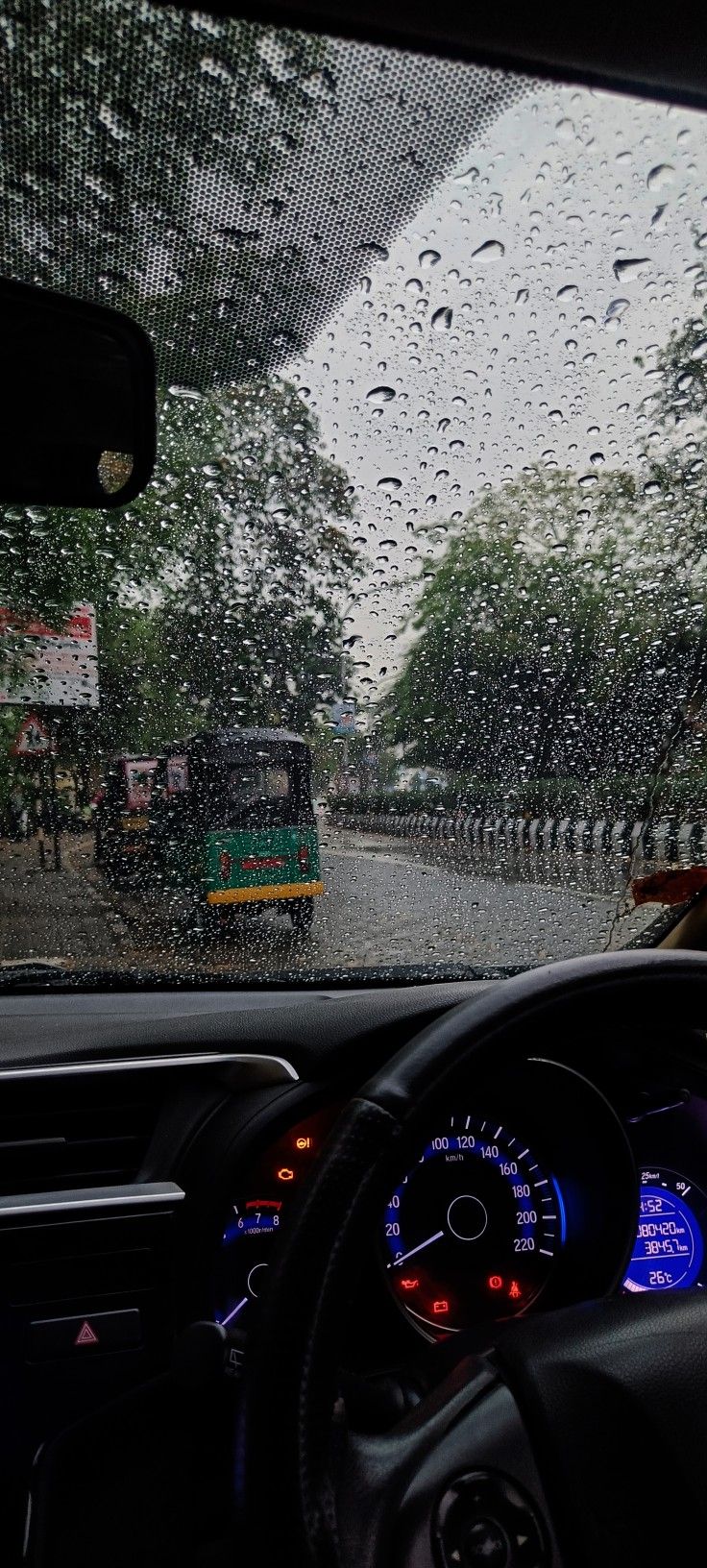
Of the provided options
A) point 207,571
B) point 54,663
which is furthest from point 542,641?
point 54,663

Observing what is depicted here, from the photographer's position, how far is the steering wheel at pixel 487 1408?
1.05m

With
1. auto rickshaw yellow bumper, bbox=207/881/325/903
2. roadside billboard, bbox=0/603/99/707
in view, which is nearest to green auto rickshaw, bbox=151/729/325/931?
auto rickshaw yellow bumper, bbox=207/881/325/903

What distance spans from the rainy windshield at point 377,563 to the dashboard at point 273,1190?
0.40 metres

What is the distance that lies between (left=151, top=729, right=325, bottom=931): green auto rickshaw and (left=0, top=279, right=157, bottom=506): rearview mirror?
0.89 meters

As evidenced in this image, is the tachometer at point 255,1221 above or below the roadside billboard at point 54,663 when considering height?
below

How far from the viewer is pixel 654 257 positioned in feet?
7.57

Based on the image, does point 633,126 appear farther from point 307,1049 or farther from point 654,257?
point 307,1049

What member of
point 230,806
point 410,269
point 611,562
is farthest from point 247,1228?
point 410,269

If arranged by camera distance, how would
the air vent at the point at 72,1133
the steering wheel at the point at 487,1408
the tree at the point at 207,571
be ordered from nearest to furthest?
the steering wheel at the point at 487,1408, the air vent at the point at 72,1133, the tree at the point at 207,571

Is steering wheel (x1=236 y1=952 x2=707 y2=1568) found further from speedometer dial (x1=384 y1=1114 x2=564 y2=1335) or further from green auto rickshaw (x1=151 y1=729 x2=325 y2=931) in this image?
green auto rickshaw (x1=151 y1=729 x2=325 y2=931)

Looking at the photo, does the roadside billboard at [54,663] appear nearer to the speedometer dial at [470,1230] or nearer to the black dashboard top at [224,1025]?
the black dashboard top at [224,1025]

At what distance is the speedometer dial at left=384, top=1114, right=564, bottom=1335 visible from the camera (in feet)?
7.29

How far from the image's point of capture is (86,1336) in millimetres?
2180

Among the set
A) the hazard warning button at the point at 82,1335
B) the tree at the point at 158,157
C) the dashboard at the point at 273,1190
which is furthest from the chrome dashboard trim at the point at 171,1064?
the tree at the point at 158,157
